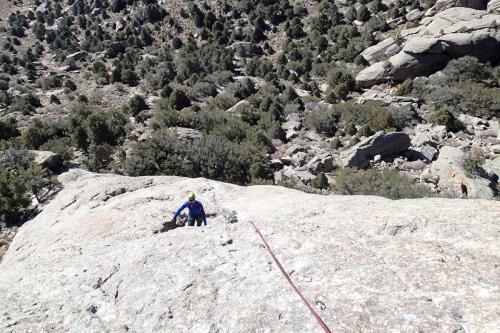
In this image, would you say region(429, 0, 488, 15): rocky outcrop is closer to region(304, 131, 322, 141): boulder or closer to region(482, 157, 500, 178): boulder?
region(304, 131, 322, 141): boulder

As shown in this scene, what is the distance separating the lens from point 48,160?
2202 centimetres

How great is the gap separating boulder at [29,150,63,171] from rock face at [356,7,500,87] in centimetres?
2835

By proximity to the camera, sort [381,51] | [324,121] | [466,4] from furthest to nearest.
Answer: [466,4] → [381,51] → [324,121]

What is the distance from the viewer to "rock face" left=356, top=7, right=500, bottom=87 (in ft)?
112

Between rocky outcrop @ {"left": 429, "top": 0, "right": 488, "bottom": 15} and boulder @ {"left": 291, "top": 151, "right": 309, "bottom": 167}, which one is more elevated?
rocky outcrop @ {"left": 429, "top": 0, "right": 488, "bottom": 15}

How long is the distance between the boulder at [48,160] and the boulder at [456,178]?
2223 centimetres

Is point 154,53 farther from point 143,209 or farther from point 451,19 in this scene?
point 143,209

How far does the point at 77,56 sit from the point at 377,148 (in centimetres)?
4656

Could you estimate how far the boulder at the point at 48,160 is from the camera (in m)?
21.8

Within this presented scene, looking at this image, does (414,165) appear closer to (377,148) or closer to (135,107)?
(377,148)

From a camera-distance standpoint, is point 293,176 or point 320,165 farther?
point 320,165

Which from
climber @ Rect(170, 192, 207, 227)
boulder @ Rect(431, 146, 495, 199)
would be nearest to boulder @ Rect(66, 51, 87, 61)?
boulder @ Rect(431, 146, 495, 199)

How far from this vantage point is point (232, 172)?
21.8 m

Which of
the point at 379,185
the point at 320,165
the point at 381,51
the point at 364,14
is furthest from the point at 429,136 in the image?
the point at 364,14
